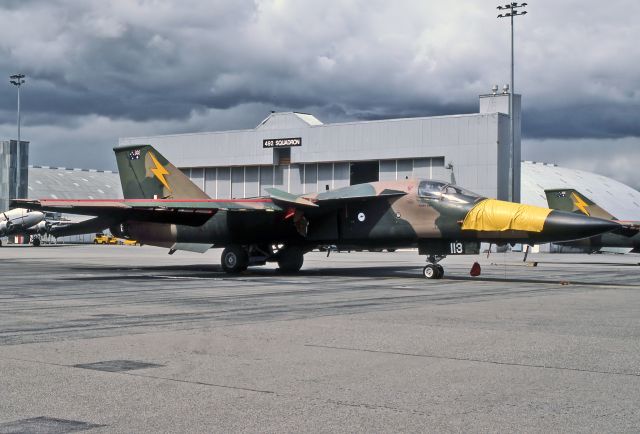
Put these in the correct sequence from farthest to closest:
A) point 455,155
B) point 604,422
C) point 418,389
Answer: point 455,155, point 418,389, point 604,422

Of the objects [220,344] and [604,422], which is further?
[220,344]

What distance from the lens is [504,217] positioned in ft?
63.3

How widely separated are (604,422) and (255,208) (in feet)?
58.8

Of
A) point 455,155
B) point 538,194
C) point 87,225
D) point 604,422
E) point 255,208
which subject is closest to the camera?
point 604,422

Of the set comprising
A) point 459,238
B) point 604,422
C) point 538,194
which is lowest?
point 604,422

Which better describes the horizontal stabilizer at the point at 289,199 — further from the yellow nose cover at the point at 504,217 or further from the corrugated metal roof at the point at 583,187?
the corrugated metal roof at the point at 583,187

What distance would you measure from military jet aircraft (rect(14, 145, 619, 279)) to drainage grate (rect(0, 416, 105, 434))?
1527cm

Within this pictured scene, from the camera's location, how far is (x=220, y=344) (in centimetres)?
881

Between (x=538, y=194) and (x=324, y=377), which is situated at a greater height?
(x=538, y=194)

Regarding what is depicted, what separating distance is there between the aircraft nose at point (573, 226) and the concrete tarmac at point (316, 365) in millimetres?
3593

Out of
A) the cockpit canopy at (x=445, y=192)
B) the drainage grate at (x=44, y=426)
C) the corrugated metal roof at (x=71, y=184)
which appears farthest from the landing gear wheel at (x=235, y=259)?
the corrugated metal roof at (x=71, y=184)

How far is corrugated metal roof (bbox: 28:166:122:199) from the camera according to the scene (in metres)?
102

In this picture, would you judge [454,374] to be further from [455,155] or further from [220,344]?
[455,155]

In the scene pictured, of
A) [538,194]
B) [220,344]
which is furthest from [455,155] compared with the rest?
[220,344]
